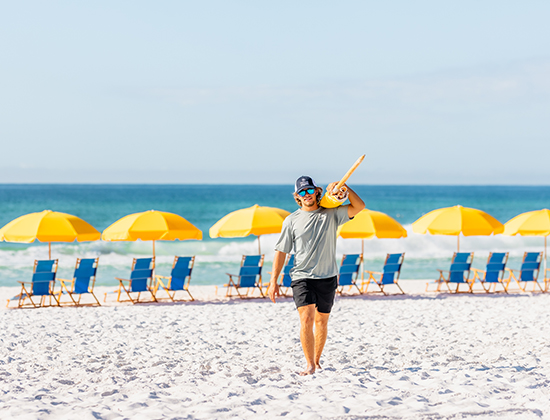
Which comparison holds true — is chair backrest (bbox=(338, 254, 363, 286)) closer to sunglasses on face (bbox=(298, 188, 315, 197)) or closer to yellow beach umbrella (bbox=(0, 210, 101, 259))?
yellow beach umbrella (bbox=(0, 210, 101, 259))

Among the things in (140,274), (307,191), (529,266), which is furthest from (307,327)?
(529,266)

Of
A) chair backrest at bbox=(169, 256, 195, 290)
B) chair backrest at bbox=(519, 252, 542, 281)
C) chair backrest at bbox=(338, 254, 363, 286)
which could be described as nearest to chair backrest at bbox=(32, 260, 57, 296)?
chair backrest at bbox=(169, 256, 195, 290)

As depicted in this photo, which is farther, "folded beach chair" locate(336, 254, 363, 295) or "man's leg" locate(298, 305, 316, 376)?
"folded beach chair" locate(336, 254, 363, 295)

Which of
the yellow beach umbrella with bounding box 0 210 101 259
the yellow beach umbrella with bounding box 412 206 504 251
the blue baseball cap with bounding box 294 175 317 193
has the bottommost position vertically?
the yellow beach umbrella with bounding box 0 210 101 259

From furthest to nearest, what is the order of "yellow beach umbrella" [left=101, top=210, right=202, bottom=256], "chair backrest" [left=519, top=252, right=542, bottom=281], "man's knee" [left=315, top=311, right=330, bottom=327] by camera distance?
"chair backrest" [left=519, top=252, right=542, bottom=281] < "yellow beach umbrella" [left=101, top=210, right=202, bottom=256] < "man's knee" [left=315, top=311, right=330, bottom=327]

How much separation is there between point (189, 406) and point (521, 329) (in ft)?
14.0

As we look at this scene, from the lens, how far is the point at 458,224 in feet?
31.8

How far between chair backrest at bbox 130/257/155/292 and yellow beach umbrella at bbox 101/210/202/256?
38cm

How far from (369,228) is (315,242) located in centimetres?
539

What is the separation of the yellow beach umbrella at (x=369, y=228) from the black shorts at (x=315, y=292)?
5.14 meters

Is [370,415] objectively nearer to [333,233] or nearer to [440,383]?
[440,383]

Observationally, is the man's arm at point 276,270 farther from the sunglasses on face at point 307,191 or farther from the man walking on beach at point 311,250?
the sunglasses on face at point 307,191

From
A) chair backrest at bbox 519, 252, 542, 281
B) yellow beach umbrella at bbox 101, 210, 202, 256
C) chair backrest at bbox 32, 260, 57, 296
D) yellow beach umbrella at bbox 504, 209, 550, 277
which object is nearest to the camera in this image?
chair backrest at bbox 32, 260, 57, 296

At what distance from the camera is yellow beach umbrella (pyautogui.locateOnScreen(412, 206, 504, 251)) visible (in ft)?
31.6
